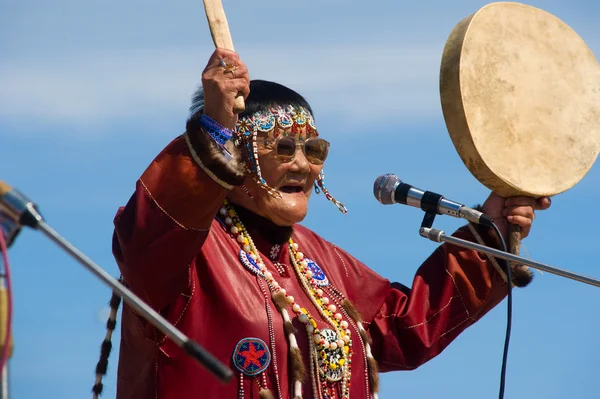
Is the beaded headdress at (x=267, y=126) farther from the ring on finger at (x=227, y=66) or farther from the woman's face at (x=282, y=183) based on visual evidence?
the ring on finger at (x=227, y=66)

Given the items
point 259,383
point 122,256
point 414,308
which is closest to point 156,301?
point 122,256

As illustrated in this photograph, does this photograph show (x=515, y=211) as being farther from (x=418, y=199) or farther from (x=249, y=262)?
(x=249, y=262)

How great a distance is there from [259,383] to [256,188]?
0.87 metres

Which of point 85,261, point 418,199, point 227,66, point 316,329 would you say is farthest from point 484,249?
point 85,261

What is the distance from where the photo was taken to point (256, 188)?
501 centimetres

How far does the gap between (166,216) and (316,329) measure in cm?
102

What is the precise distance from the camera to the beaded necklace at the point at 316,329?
4.79 metres

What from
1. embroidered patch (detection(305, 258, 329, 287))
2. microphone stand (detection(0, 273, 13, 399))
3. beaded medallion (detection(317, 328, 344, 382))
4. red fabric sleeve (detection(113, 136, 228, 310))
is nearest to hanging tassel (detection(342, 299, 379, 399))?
embroidered patch (detection(305, 258, 329, 287))

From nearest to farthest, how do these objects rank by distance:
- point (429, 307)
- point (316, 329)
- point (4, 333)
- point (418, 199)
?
point (4, 333), point (316, 329), point (418, 199), point (429, 307)

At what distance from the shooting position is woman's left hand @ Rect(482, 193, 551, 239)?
17.2 ft

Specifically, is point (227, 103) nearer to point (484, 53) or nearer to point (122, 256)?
point (122, 256)

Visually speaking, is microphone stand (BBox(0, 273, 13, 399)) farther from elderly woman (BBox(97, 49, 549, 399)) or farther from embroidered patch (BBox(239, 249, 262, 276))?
embroidered patch (BBox(239, 249, 262, 276))

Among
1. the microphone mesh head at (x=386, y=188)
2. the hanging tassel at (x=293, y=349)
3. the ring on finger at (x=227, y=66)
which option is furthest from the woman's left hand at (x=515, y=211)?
the ring on finger at (x=227, y=66)

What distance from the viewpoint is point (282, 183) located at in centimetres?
504
